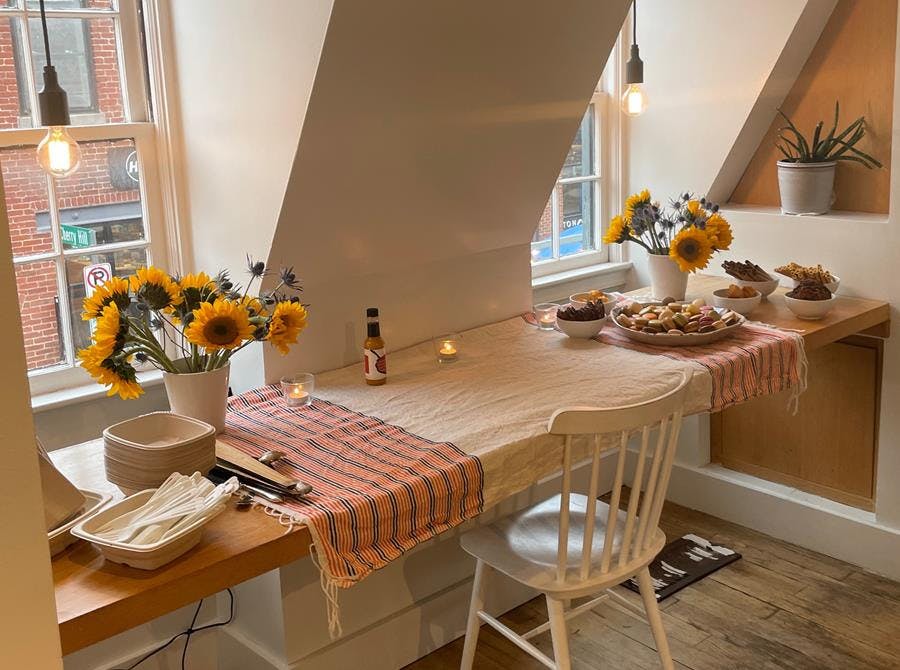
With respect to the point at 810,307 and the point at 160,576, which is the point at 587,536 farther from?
the point at 810,307

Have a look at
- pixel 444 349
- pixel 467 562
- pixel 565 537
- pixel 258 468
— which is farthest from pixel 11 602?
pixel 467 562

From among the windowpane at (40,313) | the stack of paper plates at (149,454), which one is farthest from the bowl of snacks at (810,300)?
the windowpane at (40,313)

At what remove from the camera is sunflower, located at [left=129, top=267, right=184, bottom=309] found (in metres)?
1.93

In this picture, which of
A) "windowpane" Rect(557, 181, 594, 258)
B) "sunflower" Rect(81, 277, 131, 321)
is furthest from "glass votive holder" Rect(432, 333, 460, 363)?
"windowpane" Rect(557, 181, 594, 258)

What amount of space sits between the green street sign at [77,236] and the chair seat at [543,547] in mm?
1184

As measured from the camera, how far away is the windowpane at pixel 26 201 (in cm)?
229

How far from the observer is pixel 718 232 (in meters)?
2.86

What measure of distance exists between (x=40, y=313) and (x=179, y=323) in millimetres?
614

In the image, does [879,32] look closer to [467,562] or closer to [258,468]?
[467,562]

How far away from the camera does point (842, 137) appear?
3.00m

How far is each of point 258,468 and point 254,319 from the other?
318 mm

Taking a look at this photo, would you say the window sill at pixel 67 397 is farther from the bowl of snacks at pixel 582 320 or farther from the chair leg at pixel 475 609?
the bowl of snacks at pixel 582 320

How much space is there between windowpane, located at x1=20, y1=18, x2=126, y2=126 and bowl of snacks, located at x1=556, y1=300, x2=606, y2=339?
128cm

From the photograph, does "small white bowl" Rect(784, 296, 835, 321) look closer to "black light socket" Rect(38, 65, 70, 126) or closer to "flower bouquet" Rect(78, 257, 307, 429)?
"flower bouquet" Rect(78, 257, 307, 429)
